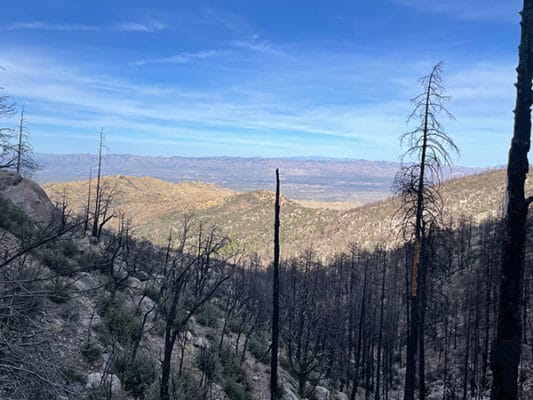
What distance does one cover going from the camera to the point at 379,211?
447 feet

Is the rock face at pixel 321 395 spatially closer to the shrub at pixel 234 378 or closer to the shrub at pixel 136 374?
the shrub at pixel 234 378

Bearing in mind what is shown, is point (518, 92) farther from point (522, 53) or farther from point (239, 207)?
point (239, 207)

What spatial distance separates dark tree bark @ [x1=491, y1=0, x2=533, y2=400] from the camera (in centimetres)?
499

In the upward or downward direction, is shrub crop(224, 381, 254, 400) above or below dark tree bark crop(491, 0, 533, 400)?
below

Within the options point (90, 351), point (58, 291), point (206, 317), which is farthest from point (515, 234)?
point (206, 317)

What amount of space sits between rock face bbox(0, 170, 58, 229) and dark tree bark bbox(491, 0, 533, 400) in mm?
21848

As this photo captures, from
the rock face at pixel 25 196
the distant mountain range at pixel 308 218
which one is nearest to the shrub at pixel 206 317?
the rock face at pixel 25 196

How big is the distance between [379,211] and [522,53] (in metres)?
136

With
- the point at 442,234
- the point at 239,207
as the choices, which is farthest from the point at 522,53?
the point at 239,207

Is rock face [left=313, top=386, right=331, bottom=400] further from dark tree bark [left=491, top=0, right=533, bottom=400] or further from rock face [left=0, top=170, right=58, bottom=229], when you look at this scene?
rock face [left=0, top=170, right=58, bottom=229]

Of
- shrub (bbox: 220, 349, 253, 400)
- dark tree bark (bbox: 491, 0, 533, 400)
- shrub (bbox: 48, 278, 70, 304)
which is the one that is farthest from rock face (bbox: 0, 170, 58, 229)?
dark tree bark (bbox: 491, 0, 533, 400)

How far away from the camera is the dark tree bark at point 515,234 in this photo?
4.99 meters

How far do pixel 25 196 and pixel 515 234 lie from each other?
962 inches

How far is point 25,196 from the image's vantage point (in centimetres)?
2198
